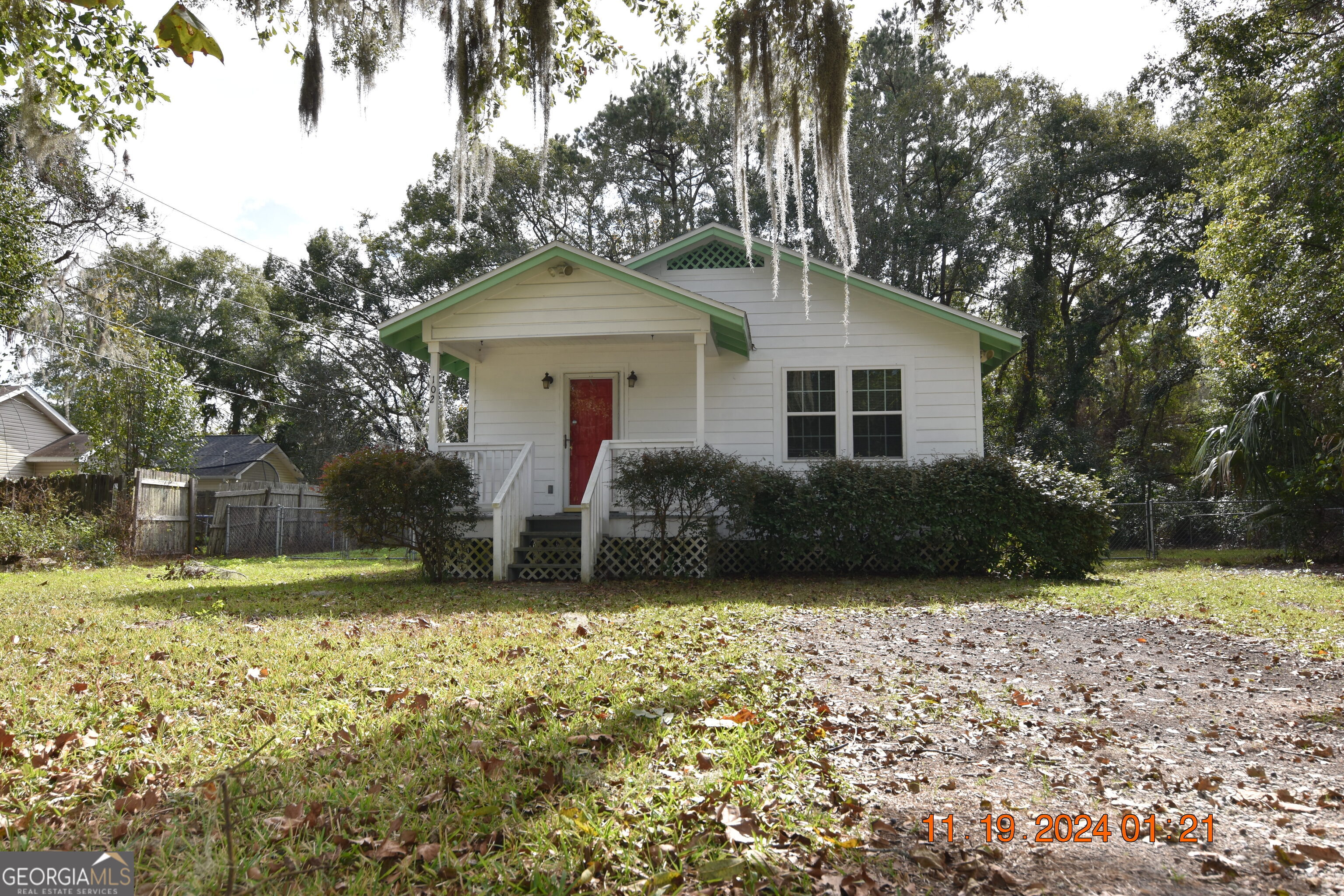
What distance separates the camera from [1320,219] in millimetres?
12711

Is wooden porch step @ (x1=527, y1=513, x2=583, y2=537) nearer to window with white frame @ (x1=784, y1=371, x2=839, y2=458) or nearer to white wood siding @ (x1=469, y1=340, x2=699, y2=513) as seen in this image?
white wood siding @ (x1=469, y1=340, x2=699, y2=513)

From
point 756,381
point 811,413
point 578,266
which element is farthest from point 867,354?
point 578,266

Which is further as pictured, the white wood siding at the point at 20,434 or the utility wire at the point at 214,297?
the utility wire at the point at 214,297

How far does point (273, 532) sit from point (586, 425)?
10424 mm

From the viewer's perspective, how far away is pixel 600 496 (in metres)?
10.5

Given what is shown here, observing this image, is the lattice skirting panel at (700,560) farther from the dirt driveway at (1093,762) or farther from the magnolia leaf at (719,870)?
the magnolia leaf at (719,870)

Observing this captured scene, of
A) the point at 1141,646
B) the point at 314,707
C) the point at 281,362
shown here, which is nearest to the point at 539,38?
the point at 314,707

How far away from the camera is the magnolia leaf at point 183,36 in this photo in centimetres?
276

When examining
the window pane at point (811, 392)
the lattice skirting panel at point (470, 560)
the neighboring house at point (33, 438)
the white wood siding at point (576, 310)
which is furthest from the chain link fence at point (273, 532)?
the neighboring house at point (33, 438)

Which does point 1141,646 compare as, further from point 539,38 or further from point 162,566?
point 162,566

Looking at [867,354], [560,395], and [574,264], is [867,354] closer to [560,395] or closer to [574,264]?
[574,264]

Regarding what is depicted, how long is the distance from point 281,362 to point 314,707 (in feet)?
111

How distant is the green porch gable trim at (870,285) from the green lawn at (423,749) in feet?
20.0

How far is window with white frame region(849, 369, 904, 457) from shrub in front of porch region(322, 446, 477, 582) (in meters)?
6.17
